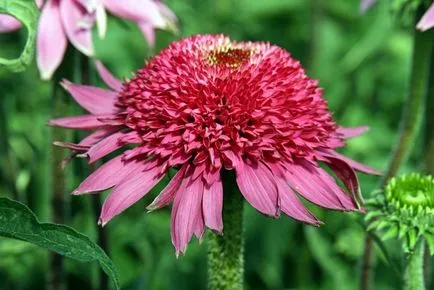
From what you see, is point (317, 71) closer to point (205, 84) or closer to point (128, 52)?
point (128, 52)

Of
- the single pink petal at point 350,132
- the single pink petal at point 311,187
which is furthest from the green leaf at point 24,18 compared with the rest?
the single pink petal at point 350,132

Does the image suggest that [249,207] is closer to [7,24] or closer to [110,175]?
[7,24]

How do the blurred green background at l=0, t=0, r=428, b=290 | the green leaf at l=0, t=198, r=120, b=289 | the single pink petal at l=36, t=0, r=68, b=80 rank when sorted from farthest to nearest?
the blurred green background at l=0, t=0, r=428, b=290, the single pink petal at l=36, t=0, r=68, b=80, the green leaf at l=0, t=198, r=120, b=289

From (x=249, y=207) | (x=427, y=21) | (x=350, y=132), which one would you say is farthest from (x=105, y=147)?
(x=249, y=207)

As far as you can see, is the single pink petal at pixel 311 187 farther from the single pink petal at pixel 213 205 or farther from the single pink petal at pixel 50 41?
the single pink petal at pixel 50 41

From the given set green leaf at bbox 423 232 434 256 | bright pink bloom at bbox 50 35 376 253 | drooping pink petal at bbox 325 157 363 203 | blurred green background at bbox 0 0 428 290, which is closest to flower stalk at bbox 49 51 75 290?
blurred green background at bbox 0 0 428 290

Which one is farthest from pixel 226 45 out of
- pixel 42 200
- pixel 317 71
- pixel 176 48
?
pixel 317 71

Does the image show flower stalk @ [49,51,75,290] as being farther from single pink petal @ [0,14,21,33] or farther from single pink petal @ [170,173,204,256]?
single pink petal @ [170,173,204,256]
